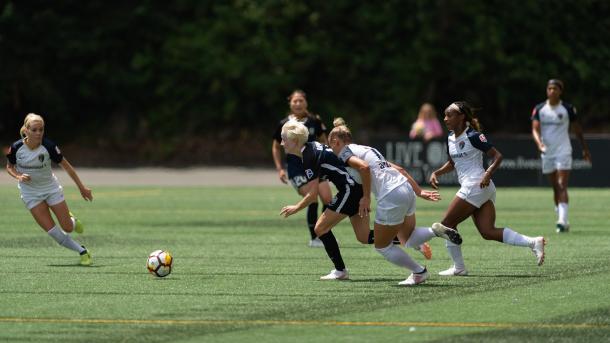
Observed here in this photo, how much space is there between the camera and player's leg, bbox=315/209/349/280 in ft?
43.2

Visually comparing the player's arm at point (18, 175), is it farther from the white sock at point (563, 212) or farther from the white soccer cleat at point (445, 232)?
the white sock at point (563, 212)

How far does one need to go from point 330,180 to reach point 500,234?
70.5 inches

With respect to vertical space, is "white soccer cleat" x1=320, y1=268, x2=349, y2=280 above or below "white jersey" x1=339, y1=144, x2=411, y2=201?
below

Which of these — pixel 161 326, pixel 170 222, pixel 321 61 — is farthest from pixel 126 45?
pixel 161 326

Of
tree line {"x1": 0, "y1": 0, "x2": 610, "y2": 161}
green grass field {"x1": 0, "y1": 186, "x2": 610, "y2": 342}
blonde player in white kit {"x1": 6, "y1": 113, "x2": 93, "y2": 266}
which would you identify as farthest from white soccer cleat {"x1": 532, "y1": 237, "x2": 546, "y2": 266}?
tree line {"x1": 0, "y1": 0, "x2": 610, "y2": 161}

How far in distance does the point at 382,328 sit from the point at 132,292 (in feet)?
10.5

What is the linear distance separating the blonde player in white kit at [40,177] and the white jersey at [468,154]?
13.7 feet

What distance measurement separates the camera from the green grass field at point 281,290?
9.83 m

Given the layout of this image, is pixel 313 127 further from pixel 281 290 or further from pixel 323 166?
pixel 281 290

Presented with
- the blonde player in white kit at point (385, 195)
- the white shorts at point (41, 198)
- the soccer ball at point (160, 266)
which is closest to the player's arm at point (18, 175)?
the white shorts at point (41, 198)

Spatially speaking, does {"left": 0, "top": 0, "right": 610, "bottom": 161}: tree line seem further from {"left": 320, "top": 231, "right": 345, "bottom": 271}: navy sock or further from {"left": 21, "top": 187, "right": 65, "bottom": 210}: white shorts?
{"left": 320, "top": 231, "right": 345, "bottom": 271}: navy sock

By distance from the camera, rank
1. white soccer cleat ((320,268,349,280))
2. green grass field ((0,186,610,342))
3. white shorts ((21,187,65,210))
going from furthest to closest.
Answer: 1. white shorts ((21,187,65,210))
2. white soccer cleat ((320,268,349,280))
3. green grass field ((0,186,610,342))

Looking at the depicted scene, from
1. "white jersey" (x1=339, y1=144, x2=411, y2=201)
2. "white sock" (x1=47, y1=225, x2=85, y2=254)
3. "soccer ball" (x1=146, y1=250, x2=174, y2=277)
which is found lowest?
"white sock" (x1=47, y1=225, x2=85, y2=254)

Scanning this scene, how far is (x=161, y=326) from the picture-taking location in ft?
33.1
